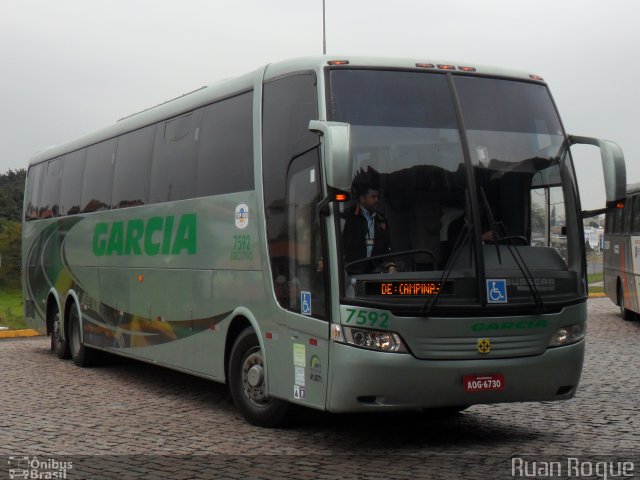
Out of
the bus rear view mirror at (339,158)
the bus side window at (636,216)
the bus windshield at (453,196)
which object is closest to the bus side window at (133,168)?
the bus windshield at (453,196)

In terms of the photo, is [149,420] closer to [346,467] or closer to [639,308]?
[346,467]

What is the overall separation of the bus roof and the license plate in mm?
2718

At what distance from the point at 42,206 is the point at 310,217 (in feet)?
35.5

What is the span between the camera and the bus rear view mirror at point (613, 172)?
30.9 feet

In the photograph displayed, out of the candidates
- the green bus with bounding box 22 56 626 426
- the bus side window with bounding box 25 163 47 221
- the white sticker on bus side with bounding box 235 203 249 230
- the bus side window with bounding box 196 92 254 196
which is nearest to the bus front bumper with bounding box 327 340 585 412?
the green bus with bounding box 22 56 626 426

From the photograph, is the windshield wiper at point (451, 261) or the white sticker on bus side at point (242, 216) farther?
the white sticker on bus side at point (242, 216)

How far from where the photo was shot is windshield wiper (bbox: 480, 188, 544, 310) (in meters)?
9.00

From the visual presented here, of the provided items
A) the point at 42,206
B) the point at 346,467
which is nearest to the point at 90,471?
the point at 346,467

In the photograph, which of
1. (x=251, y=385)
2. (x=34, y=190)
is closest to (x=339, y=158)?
(x=251, y=385)

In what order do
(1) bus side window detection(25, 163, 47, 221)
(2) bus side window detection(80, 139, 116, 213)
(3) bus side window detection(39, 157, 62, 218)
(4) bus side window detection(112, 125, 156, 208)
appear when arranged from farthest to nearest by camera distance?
(1) bus side window detection(25, 163, 47, 221)
(3) bus side window detection(39, 157, 62, 218)
(2) bus side window detection(80, 139, 116, 213)
(4) bus side window detection(112, 125, 156, 208)

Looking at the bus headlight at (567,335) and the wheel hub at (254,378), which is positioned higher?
the bus headlight at (567,335)

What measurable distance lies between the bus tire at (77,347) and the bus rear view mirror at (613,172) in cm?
952

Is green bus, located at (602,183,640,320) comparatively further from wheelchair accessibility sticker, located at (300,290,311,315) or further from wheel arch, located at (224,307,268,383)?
wheelchair accessibility sticker, located at (300,290,311,315)

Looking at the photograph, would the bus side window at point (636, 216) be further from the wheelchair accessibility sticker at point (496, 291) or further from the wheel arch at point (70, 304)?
the wheelchair accessibility sticker at point (496, 291)
